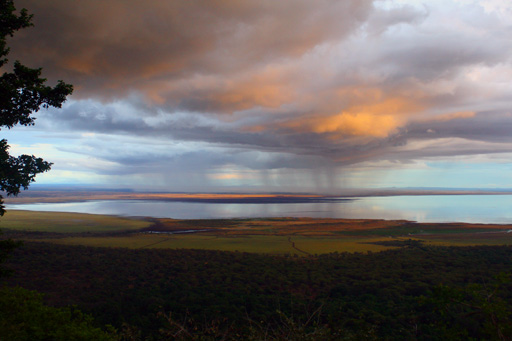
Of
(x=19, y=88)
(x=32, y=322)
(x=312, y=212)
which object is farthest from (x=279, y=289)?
(x=312, y=212)

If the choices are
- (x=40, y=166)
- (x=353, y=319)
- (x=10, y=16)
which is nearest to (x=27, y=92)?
(x=10, y=16)

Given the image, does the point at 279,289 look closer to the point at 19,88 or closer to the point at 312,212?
the point at 19,88

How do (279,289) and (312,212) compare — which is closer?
(279,289)

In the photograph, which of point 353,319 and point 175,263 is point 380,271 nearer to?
point 353,319

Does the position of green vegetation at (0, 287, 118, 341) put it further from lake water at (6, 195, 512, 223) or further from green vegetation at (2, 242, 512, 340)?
lake water at (6, 195, 512, 223)

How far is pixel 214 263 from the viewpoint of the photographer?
3234 cm

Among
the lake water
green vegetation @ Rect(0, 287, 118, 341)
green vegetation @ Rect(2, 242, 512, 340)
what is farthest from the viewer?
the lake water

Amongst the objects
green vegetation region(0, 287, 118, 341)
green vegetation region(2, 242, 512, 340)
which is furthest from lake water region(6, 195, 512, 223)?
green vegetation region(0, 287, 118, 341)

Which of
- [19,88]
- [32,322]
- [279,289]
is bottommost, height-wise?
[279,289]

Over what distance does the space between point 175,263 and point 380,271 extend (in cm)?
1970

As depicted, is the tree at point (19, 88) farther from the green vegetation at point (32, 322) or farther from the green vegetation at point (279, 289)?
the green vegetation at point (279, 289)

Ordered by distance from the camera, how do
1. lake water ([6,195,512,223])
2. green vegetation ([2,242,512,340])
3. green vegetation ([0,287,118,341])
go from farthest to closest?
lake water ([6,195,512,223])
green vegetation ([2,242,512,340])
green vegetation ([0,287,118,341])

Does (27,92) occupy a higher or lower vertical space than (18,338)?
higher

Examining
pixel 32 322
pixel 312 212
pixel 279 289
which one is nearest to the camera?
pixel 32 322
